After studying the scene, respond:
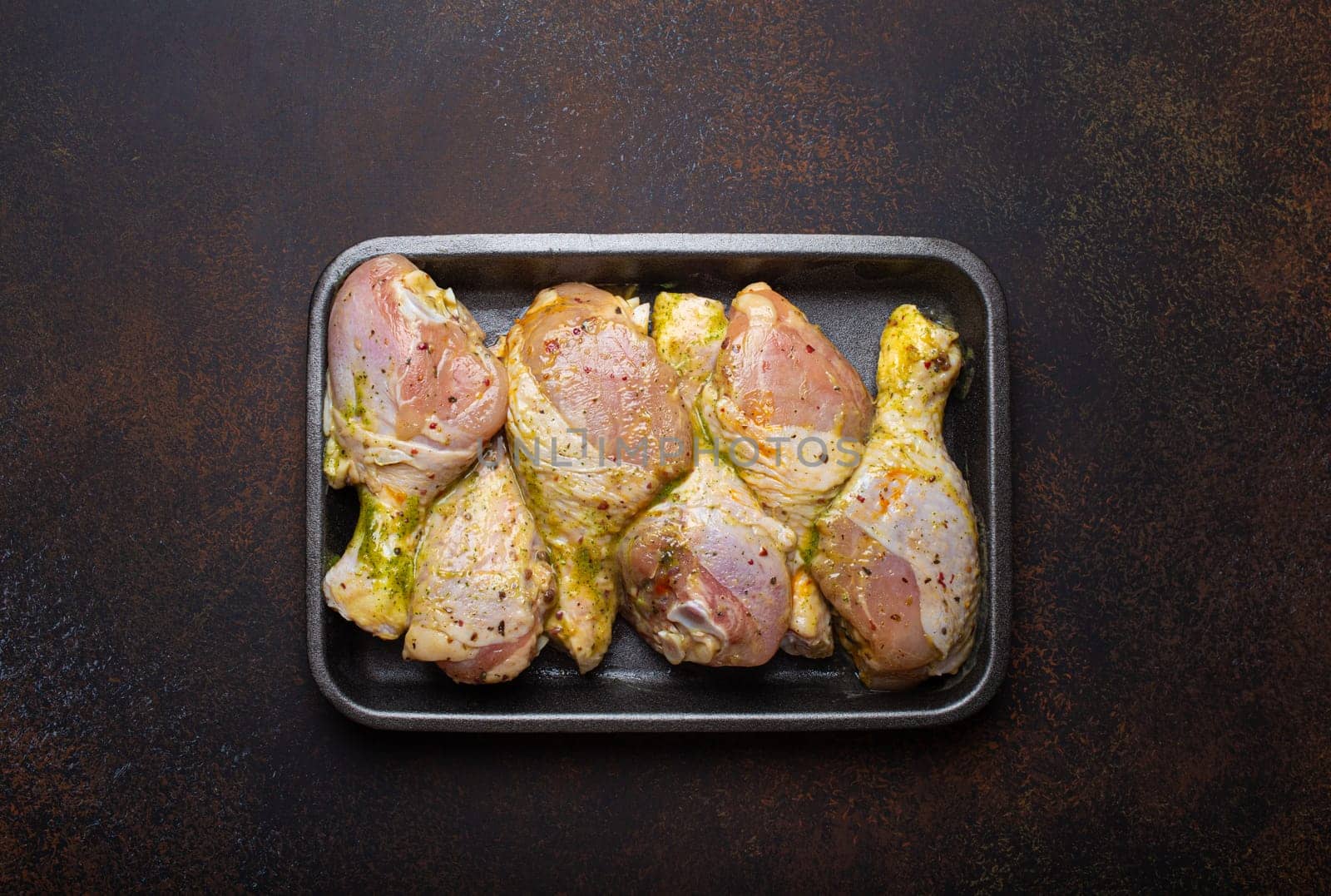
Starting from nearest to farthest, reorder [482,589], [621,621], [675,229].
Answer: [482,589] < [621,621] < [675,229]

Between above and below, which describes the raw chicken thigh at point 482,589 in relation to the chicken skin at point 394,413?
below

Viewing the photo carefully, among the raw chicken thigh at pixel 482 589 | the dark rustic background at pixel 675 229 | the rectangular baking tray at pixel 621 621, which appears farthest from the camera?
the dark rustic background at pixel 675 229

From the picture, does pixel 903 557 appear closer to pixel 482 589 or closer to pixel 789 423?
pixel 789 423

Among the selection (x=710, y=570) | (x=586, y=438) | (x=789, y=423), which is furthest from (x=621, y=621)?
(x=789, y=423)

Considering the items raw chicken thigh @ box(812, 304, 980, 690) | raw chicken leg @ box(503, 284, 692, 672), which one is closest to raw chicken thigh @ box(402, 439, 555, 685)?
raw chicken leg @ box(503, 284, 692, 672)

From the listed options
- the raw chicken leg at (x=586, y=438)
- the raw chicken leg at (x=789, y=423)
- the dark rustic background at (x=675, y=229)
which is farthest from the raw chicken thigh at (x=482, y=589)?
the raw chicken leg at (x=789, y=423)

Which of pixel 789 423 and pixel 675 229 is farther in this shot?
pixel 675 229

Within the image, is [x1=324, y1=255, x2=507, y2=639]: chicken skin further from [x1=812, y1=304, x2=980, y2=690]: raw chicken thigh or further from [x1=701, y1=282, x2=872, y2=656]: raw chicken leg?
[x1=812, y1=304, x2=980, y2=690]: raw chicken thigh

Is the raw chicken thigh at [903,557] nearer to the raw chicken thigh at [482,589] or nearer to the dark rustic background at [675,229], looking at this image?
the dark rustic background at [675,229]
